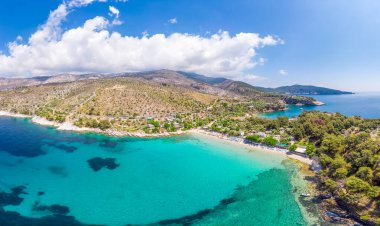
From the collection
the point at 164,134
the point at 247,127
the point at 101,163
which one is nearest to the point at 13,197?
the point at 101,163

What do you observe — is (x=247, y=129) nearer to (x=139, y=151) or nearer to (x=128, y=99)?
(x=139, y=151)

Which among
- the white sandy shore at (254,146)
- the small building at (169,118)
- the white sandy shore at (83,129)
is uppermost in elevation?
the small building at (169,118)

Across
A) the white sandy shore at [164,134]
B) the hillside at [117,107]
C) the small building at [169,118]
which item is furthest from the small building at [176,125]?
the small building at [169,118]

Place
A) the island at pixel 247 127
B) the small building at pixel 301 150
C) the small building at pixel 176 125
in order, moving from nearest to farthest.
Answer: the island at pixel 247 127 < the small building at pixel 301 150 < the small building at pixel 176 125

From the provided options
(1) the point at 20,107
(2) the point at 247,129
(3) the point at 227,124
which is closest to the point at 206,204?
(2) the point at 247,129

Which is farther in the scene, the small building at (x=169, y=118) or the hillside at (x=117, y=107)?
the small building at (x=169, y=118)

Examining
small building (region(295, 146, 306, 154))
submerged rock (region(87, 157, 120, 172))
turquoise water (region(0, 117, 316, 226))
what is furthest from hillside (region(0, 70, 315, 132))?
small building (region(295, 146, 306, 154))

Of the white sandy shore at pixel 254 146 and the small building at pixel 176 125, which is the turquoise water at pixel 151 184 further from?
the small building at pixel 176 125

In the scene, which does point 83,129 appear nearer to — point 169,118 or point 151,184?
point 169,118
